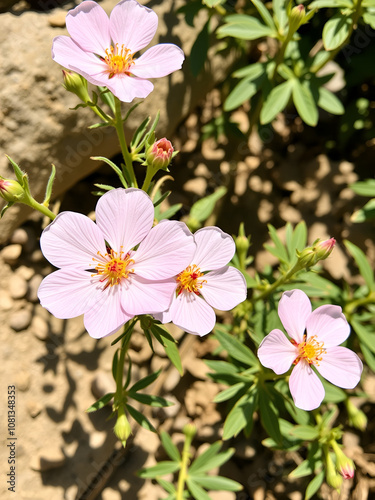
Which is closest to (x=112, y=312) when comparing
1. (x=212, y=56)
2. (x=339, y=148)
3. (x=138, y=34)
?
(x=138, y=34)

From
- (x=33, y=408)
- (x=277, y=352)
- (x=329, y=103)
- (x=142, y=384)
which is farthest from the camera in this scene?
(x=329, y=103)

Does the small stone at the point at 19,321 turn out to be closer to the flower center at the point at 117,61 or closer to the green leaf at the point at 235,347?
the green leaf at the point at 235,347

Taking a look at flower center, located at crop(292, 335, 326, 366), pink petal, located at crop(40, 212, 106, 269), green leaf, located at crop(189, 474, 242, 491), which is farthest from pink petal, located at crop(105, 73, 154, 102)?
green leaf, located at crop(189, 474, 242, 491)

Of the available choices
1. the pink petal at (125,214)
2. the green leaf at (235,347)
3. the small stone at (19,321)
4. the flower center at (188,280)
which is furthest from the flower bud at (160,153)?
the small stone at (19,321)

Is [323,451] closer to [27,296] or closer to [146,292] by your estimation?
[146,292]

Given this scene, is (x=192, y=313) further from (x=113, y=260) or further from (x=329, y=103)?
(x=329, y=103)

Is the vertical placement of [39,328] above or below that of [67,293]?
below

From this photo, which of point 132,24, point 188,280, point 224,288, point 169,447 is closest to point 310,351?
point 224,288
